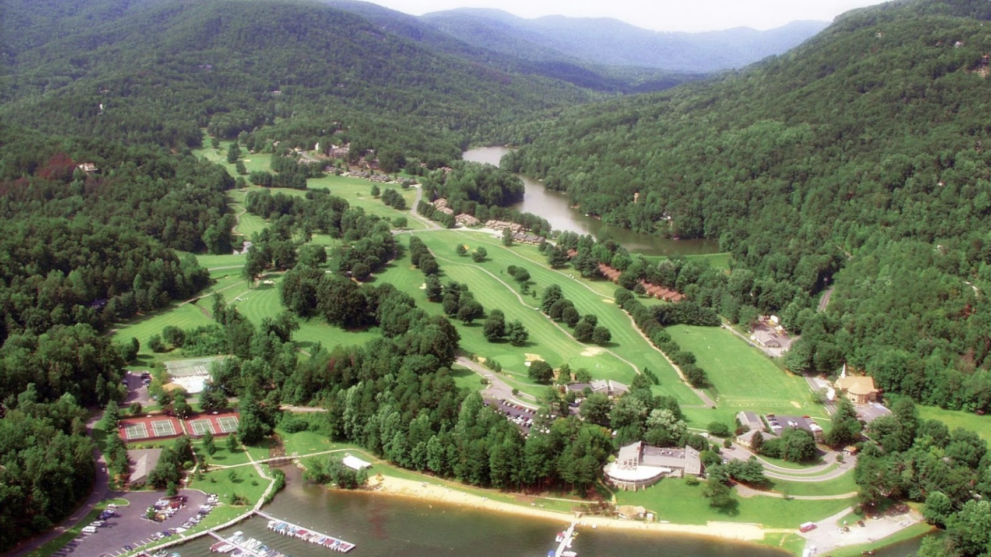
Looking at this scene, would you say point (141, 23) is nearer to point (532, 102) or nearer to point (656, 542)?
point (532, 102)

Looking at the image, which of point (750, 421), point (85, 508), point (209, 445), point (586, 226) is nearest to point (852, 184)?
point (586, 226)

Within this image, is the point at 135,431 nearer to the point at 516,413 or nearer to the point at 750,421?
the point at 516,413

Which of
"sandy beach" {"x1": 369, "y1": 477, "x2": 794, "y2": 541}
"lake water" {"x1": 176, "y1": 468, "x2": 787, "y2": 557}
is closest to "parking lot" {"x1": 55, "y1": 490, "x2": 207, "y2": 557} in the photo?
"lake water" {"x1": 176, "y1": 468, "x2": 787, "y2": 557}

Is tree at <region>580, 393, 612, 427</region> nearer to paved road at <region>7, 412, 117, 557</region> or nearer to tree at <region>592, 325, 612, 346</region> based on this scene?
tree at <region>592, 325, 612, 346</region>

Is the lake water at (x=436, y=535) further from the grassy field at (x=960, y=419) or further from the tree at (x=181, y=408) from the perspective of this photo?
the grassy field at (x=960, y=419)

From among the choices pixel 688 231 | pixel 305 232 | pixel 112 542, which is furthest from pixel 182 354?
pixel 688 231

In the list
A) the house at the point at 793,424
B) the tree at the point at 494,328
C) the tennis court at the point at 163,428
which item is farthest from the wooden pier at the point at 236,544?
the house at the point at 793,424

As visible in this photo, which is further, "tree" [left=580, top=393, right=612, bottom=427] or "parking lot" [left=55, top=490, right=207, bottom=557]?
"tree" [left=580, top=393, right=612, bottom=427]
